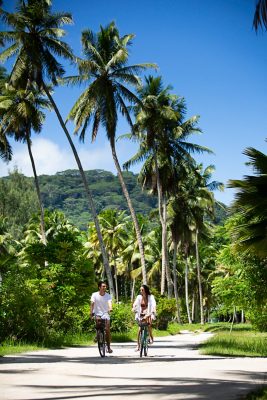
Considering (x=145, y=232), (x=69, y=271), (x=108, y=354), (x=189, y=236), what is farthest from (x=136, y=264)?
(x=108, y=354)

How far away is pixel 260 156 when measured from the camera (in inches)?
567

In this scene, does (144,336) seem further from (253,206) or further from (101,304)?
(253,206)

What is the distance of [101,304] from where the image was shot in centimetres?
1449

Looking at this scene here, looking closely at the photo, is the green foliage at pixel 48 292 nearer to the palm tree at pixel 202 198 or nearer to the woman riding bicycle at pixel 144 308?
the woman riding bicycle at pixel 144 308

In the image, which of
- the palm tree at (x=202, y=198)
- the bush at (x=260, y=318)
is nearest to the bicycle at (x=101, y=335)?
the bush at (x=260, y=318)

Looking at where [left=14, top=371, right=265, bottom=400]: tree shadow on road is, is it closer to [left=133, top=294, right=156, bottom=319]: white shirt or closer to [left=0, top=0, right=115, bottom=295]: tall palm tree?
[left=133, top=294, right=156, bottom=319]: white shirt

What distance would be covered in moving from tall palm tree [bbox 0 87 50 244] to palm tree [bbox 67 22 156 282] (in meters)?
3.54

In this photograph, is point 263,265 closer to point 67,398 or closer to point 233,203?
point 233,203

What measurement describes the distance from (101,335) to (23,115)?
2165 cm

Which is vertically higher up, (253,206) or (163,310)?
(253,206)

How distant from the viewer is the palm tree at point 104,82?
101ft

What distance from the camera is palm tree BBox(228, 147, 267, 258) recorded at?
13.7 meters

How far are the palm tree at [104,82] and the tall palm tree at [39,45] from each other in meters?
1.52

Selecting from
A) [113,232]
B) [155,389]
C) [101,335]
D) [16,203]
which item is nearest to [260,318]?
[101,335]
